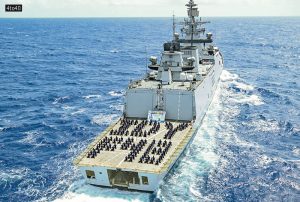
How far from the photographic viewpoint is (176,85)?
5253 cm

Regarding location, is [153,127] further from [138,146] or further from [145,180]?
[145,180]

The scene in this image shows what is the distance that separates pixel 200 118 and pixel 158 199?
2003 centimetres

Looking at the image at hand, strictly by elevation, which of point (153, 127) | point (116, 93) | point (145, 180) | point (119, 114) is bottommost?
point (145, 180)

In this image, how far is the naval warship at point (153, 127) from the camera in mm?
34969

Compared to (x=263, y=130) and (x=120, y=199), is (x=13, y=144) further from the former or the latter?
(x=263, y=130)

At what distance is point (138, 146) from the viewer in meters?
39.3

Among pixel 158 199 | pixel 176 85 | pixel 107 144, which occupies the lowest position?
pixel 158 199

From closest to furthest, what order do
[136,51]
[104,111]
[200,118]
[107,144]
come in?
[107,144] → [200,118] → [104,111] → [136,51]

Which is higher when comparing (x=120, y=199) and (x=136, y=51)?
(x=136, y=51)

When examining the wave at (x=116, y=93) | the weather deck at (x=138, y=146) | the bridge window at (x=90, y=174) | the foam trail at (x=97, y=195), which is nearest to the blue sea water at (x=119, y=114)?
the foam trail at (x=97, y=195)

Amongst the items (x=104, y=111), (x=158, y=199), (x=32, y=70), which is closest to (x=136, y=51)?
(x=32, y=70)

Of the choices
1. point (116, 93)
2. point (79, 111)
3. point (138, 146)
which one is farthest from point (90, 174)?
point (116, 93)

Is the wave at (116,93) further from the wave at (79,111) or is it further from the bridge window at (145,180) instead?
the bridge window at (145,180)

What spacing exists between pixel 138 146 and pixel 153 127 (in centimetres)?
559
